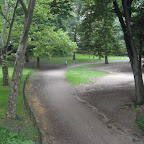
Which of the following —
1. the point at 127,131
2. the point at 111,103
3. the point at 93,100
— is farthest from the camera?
the point at 93,100

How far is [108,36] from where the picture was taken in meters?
14.3

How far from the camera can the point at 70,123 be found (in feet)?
27.1

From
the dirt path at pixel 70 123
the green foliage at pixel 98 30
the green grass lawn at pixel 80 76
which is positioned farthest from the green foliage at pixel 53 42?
the green grass lawn at pixel 80 76

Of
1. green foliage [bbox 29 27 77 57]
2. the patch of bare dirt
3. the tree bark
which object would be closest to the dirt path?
the patch of bare dirt

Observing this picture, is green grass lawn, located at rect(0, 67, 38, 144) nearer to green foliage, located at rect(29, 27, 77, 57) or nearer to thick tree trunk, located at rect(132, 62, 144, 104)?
green foliage, located at rect(29, 27, 77, 57)

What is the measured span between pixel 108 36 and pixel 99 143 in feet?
32.7

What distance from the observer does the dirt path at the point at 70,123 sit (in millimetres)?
6801

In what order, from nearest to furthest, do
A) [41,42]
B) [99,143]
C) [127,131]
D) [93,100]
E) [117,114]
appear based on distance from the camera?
1. [99,143]
2. [127,131]
3. [117,114]
4. [93,100]
5. [41,42]

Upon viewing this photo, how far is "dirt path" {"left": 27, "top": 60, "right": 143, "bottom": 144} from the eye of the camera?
6801 mm

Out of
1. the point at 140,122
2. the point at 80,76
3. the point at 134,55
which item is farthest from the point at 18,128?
the point at 80,76

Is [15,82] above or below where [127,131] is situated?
above

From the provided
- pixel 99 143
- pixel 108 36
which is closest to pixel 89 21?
pixel 108 36

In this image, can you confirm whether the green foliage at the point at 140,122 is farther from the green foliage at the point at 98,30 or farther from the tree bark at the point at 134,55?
the green foliage at the point at 98,30

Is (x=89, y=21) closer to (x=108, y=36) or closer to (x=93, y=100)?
(x=108, y=36)
